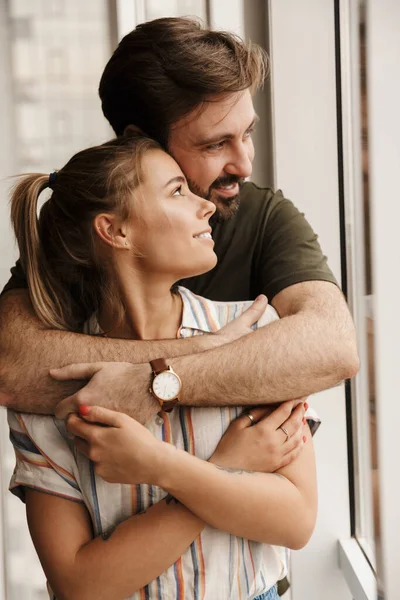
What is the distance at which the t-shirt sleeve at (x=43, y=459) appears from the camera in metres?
1.34

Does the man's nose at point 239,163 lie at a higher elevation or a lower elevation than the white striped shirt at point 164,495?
higher

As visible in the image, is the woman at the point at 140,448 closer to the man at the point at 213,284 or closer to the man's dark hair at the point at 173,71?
the man at the point at 213,284

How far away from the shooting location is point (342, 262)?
235 cm

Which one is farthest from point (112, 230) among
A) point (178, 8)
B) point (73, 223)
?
point (178, 8)

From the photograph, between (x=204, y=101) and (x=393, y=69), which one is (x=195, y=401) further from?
(x=393, y=69)

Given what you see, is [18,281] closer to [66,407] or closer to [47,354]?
[47,354]

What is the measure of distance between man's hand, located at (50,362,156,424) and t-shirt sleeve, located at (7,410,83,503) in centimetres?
7

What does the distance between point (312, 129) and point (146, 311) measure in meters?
1.08

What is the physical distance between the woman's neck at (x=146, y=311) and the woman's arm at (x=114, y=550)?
32 cm

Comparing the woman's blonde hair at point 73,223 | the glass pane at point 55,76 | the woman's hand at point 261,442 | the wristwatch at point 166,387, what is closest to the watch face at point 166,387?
the wristwatch at point 166,387

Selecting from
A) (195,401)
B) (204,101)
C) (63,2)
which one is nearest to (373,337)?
(204,101)

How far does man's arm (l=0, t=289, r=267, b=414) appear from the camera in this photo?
1.38 metres

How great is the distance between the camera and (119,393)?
1305mm

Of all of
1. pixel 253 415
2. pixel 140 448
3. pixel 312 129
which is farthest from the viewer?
pixel 312 129
